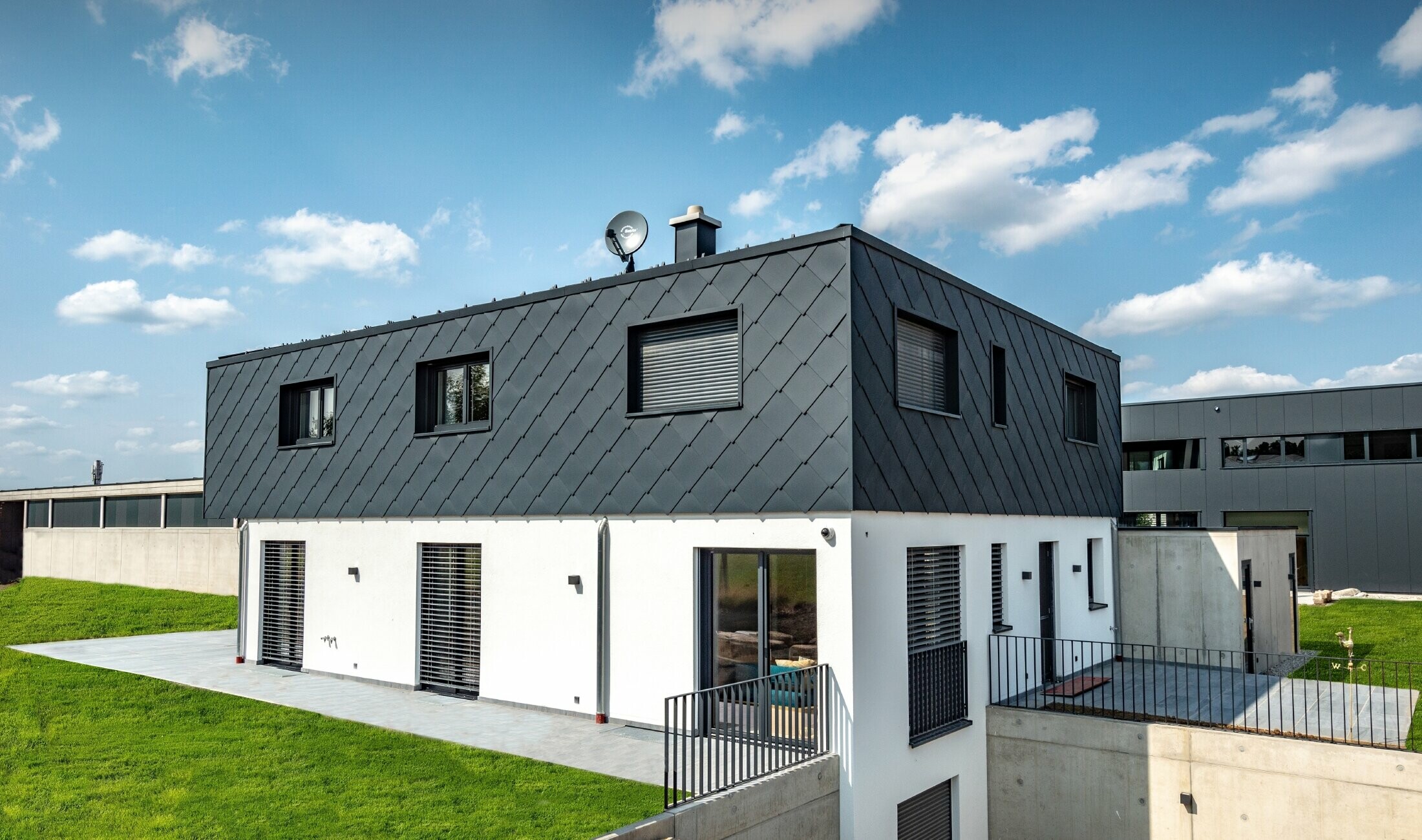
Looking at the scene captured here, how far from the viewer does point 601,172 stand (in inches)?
520

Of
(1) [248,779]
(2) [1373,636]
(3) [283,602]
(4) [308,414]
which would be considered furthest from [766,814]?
(2) [1373,636]

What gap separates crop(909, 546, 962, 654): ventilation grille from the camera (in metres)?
9.23

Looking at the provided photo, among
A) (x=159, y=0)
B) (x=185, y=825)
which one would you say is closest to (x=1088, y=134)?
(x=159, y=0)

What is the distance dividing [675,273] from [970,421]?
4.08 meters

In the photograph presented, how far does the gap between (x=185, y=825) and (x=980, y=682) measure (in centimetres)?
811

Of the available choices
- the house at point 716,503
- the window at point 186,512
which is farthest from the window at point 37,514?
the house at point 716,503

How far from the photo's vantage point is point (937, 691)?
932cm

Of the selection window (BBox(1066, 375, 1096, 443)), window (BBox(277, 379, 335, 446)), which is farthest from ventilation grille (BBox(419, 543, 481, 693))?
window (BBox(1066, 375, 1096, 443))

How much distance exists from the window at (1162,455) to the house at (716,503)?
17397 mm

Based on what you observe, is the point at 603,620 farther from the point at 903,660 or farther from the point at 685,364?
the point at 903,660

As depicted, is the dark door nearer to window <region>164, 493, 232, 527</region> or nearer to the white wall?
the white wall

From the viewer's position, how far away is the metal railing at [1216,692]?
9468 millimetres

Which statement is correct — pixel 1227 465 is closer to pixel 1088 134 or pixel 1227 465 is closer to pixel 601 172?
pixel 1088 134

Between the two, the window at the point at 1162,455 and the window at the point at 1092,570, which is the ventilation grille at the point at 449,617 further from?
the window at the point at 1162,455
